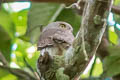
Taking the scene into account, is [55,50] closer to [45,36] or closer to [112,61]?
[45,36]

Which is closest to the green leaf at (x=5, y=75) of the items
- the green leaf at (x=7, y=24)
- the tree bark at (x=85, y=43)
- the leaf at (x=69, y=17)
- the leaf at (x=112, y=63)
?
the green leaf at (x=7, y=24)

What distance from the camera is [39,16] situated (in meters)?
1.75

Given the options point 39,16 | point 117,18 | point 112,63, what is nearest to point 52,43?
point 112,63

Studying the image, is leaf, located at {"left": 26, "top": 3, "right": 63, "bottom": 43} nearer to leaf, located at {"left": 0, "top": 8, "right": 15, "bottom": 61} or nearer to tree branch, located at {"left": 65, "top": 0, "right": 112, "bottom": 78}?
leaf, located at {"left": 0, "top": 8, "right": 15, "bottom": 61}

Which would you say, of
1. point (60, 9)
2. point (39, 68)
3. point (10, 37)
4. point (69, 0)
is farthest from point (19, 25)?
point (39, 68)

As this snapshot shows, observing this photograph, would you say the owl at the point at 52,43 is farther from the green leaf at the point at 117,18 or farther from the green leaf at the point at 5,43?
the green leaf at the point at 5,43

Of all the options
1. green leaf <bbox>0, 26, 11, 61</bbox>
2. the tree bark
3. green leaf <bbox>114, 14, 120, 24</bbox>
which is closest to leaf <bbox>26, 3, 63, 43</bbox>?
green leaf <bbox>0, 26, 11, 61</bbox>

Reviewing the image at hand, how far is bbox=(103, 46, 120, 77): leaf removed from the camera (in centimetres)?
143

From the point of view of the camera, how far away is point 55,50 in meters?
0.98

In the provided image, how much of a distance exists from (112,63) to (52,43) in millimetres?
536

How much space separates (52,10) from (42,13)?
0.06 meters

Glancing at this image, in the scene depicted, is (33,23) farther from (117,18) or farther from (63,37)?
(63,37)

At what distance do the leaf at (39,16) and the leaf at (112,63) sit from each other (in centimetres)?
38

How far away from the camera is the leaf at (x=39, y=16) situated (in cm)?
165
